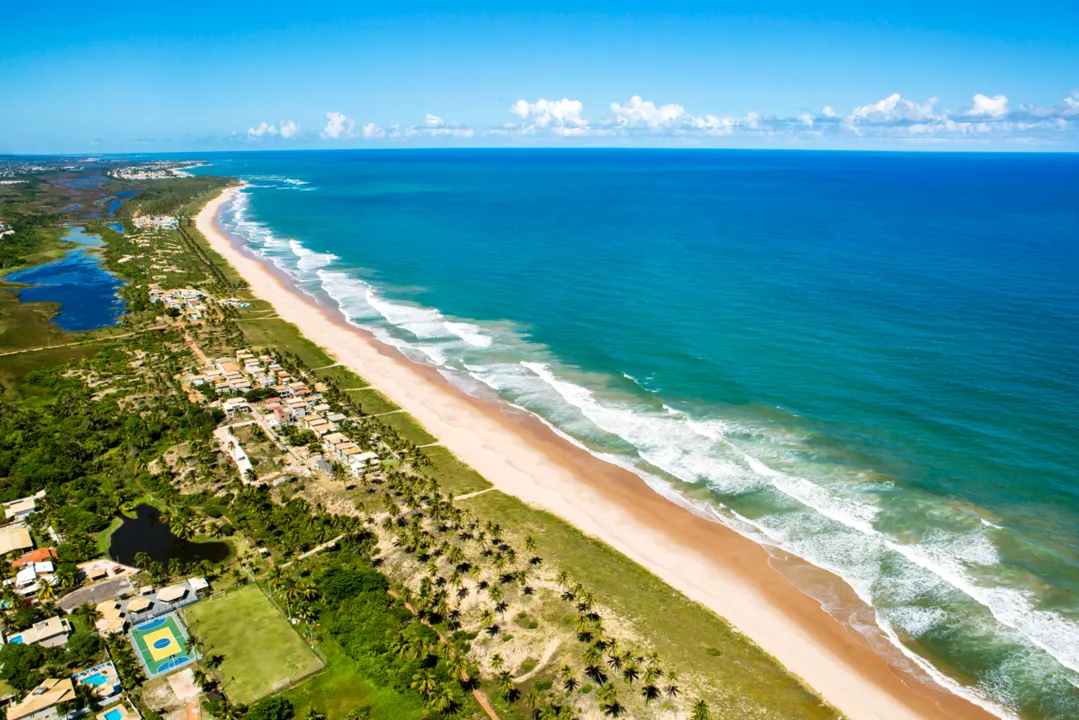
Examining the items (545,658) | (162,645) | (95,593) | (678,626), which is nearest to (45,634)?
(95,593)

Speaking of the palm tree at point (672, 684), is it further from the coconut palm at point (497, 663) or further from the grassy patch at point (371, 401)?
the grassy patch at point (371, 401)

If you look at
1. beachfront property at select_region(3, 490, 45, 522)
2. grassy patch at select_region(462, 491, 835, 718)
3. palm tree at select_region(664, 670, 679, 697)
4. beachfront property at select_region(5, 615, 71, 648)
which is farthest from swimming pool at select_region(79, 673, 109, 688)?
palm tree at select_region(664, 670, 679, 697)

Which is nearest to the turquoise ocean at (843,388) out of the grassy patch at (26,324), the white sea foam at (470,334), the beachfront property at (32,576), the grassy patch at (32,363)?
the white sea foam at (470,334)

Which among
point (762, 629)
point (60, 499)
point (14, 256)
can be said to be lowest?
point (762, 629)

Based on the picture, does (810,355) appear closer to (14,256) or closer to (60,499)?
(60,499)

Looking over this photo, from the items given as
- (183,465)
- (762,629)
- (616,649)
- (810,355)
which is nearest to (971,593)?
(762,629)

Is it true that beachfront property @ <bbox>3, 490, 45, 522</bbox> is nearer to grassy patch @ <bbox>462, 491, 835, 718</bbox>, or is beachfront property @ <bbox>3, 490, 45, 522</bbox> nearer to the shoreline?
the shoreline
